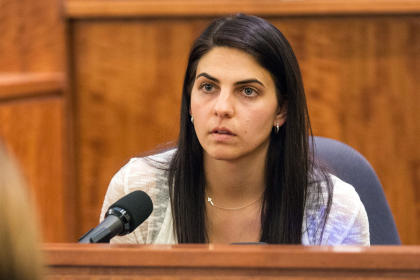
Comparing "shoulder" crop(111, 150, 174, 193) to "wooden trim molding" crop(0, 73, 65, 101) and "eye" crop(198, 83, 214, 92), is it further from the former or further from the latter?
"wooden trim molding" crop(0, 73, 65, 101)

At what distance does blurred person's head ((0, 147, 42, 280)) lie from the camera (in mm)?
372

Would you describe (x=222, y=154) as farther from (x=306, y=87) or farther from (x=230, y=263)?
(x=306, y=87)

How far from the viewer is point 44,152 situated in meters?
2.42

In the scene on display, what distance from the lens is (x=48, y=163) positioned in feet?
7.97

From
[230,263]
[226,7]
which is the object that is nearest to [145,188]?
[230,263]

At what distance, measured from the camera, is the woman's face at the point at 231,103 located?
1.30 m

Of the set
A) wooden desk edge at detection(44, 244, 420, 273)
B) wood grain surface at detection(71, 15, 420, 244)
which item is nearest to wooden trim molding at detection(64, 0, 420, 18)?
wood grain surface at detection(71, 15, 420, 244)

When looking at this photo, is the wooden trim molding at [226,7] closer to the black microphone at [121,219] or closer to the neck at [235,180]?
the neck at [235,180]

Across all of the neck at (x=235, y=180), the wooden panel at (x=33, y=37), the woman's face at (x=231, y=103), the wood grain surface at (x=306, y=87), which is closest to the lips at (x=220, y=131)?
the woman's face at (x=231, y=103)

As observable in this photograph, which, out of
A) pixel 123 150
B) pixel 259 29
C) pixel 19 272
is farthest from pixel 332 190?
pixel 123 150

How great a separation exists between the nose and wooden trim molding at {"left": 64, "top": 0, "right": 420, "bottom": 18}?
3.76 ft

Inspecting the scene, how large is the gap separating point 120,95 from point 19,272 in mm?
2157

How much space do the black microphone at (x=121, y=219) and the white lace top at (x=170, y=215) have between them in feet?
1.26

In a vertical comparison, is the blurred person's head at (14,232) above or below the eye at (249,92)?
above
